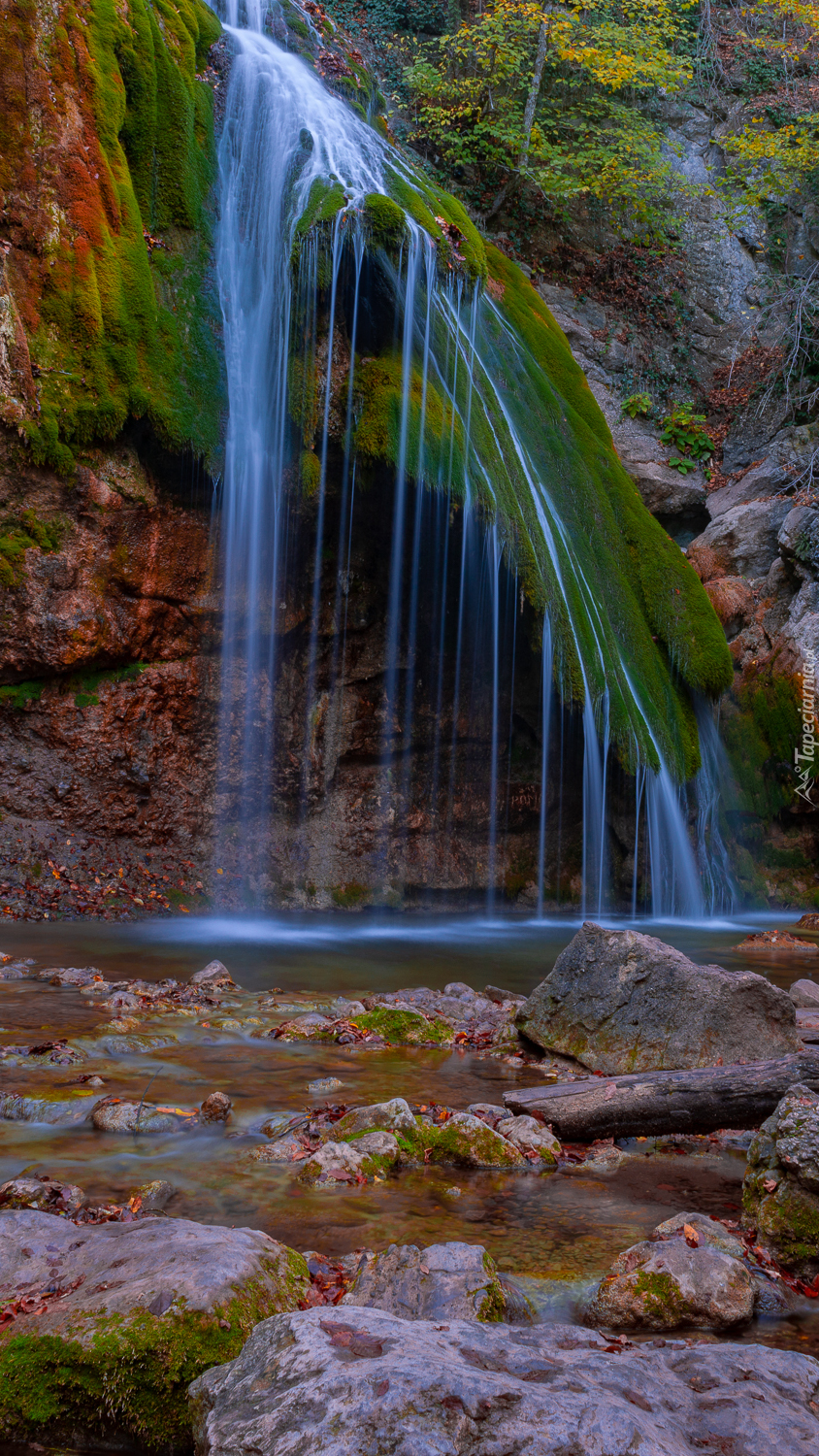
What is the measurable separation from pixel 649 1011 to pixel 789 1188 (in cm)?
173

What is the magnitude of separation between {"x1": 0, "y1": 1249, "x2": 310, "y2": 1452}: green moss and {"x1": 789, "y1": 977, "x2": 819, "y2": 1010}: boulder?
5.04 m

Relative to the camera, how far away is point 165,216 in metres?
10.1

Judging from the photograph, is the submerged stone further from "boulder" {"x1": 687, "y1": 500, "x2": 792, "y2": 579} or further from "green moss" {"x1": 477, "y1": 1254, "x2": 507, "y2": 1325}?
"boulder" {"x1": 687, "y1": 500, "x2": 792, "y2": 579}

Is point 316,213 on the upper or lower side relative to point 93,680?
upper

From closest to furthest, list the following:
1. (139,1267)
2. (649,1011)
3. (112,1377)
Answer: (112,1377), (139,1267), (649,1011)

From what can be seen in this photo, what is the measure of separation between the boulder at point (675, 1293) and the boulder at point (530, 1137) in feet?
3.19

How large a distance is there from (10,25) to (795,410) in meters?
15.2

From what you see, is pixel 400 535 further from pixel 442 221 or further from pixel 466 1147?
pixel 466 1147

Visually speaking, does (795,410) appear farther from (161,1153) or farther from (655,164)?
(161,1153)

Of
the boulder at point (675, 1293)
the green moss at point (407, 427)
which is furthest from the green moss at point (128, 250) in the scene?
the boulder at point (675, 1293)

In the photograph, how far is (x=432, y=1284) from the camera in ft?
6.80

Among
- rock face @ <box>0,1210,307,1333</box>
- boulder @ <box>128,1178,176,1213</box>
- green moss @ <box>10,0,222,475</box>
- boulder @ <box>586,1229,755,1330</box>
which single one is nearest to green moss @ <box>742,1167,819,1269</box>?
boulder @ <box>586,1229,755,1330</box>

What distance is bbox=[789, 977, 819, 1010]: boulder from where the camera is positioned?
5906 mm

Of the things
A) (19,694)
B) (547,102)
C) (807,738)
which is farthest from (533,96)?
(19,694)
